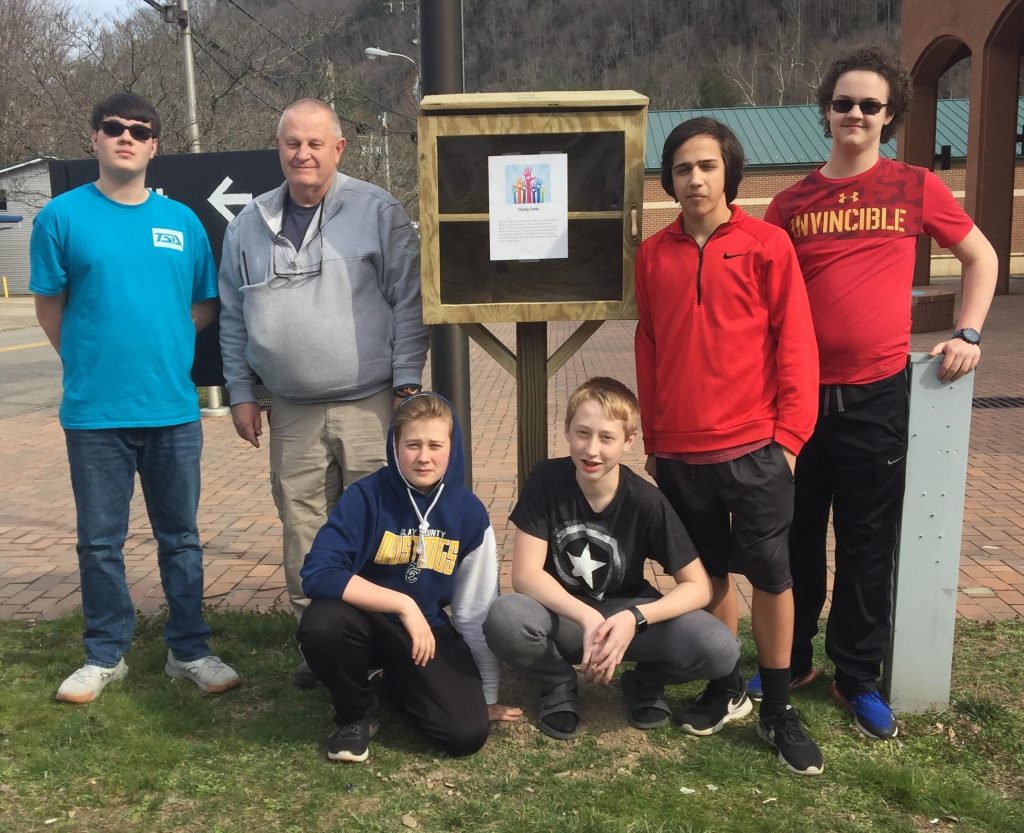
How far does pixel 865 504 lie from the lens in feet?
9.96

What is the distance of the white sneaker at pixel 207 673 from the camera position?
3459mm

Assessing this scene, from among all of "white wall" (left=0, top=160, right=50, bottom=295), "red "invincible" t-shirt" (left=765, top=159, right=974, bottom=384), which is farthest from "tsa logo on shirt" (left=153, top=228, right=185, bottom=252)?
"white wall" (left=0, top=160, right=50, bottom=295)

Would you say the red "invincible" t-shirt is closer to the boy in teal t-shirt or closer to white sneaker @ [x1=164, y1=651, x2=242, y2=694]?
the boy in teal t-shirt

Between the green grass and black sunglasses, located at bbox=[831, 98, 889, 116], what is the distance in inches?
74.7

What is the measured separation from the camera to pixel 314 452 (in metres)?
3.36

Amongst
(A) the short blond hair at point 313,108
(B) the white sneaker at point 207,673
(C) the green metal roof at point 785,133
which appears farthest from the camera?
(C) the green metal roof at point 785,133

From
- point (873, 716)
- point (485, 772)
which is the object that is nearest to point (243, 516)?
point (485, 772)

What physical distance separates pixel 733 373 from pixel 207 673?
2.13m

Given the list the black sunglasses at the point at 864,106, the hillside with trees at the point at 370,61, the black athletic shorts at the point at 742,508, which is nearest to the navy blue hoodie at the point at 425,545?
the black athletic shorts at the point at 742,508

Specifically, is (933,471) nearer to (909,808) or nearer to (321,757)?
(909,808)

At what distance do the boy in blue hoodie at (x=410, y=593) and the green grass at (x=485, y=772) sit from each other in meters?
0.15

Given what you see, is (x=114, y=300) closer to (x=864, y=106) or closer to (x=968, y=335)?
(x=864, y=106)

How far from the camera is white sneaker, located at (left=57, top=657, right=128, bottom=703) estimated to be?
11.0ft

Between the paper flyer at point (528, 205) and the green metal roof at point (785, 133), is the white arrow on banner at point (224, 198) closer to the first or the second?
the paper flyer at point (528, 205)
